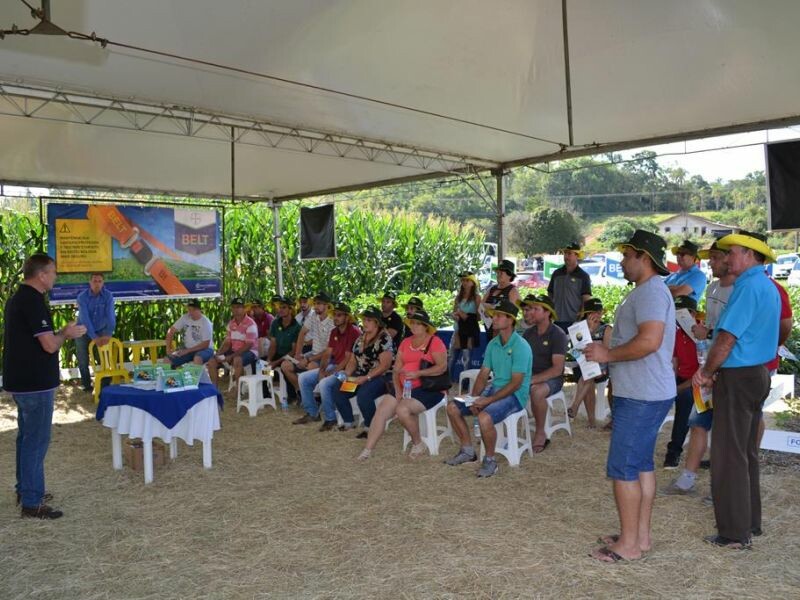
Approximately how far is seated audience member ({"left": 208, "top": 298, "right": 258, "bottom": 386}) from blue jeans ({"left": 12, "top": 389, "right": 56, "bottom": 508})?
386 centimetres

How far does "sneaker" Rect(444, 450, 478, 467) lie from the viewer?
526 centimetres

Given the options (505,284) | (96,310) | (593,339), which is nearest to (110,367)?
(96,310)

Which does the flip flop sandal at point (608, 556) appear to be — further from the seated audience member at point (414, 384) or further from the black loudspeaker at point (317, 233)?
the black loudspeaker at point (317, 233)

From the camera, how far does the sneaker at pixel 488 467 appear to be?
4.93 m

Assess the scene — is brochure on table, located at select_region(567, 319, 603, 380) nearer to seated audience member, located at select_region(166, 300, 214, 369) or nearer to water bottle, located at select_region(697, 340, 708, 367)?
water bottle, located at select_region(697, 340, 708, 367)

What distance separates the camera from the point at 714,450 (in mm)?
3512

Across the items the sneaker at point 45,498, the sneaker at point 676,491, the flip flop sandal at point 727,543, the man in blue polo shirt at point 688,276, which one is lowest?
the flip flop sandal at point 727,543

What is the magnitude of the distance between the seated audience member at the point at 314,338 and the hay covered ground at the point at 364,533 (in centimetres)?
183

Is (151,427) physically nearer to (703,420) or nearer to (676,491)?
(676,491)

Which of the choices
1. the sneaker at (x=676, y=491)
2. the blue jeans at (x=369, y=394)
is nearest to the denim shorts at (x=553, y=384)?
the sneaker at (x=676, y=491)

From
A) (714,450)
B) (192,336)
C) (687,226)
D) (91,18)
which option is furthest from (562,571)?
(687,226)

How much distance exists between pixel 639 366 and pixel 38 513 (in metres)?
3.77

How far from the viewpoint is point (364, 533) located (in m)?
3.94

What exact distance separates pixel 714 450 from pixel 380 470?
254 centimetres
